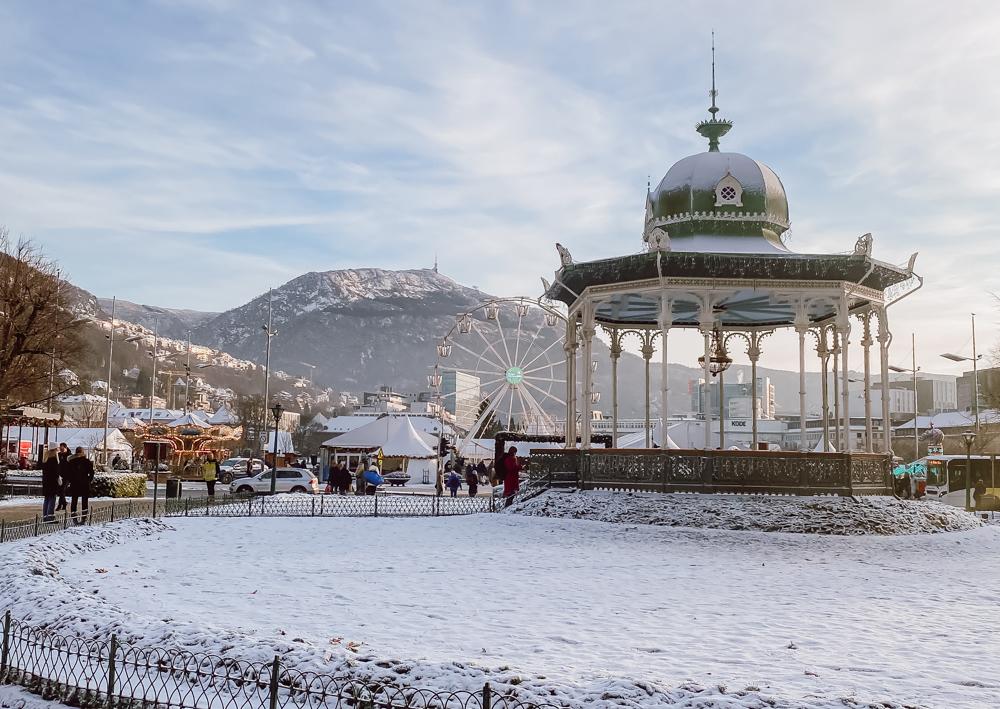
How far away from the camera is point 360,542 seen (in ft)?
64.7

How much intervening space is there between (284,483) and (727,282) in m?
23.2

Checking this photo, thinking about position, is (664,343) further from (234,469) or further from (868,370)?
(234,469)

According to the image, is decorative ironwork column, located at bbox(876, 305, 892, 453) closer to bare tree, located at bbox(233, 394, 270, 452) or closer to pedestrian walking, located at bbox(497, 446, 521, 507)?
pedestrian walking, located at bbox(497, 446, 521, 507)

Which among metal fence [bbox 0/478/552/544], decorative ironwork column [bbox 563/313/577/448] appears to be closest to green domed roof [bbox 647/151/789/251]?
decorative ironwork column [bbox 563/313/577/448]

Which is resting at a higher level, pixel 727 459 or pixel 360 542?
pixel 727 459

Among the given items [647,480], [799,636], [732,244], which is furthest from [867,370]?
[799,636]

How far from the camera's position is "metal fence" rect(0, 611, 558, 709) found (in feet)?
24.2

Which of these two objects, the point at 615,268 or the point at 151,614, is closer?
the point at 151,614

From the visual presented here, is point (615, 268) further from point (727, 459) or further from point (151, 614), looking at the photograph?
point (151, 614)

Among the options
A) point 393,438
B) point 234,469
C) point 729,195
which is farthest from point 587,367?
point 234,469

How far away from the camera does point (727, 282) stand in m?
25.7

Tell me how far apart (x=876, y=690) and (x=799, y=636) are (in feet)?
8.08

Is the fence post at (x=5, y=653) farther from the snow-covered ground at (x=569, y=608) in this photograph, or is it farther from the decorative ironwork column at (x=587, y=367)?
the decorative ironwork column at (x=587, y=367)

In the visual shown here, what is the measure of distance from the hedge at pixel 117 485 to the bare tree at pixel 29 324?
4656 millimetres
